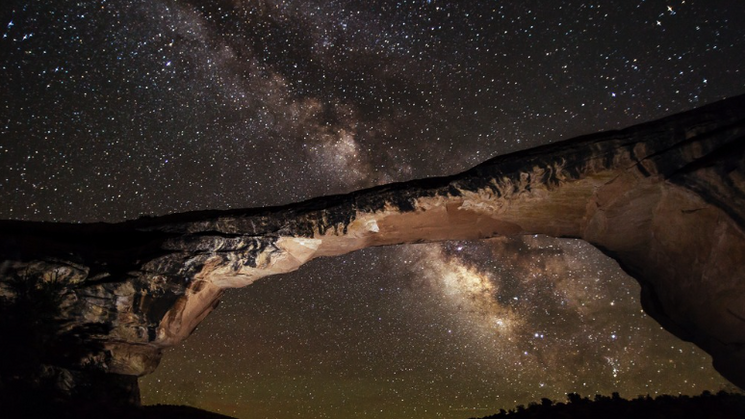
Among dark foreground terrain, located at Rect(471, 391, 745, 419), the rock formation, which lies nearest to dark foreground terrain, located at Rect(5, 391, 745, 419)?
dark foreground terrain, located at Rect(471, 391, 745, 419)

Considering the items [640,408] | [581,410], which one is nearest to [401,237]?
[581,410]

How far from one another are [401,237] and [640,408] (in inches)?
207

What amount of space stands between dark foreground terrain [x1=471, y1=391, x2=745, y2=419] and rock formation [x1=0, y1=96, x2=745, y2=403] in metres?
2.28

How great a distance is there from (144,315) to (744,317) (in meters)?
11.7

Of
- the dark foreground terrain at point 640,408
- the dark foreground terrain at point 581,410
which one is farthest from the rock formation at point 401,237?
the dark foreground terrain at point 640,408

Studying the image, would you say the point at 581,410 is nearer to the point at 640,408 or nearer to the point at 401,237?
the point at 640,408

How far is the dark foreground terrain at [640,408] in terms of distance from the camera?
6039 mm

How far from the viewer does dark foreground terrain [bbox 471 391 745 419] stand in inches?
238

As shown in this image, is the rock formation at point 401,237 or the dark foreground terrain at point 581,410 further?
the rock formation at point 401,237

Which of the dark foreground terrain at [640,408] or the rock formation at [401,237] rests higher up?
the rock formation at [401,237]

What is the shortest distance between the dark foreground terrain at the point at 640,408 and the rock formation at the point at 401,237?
7.47 feet

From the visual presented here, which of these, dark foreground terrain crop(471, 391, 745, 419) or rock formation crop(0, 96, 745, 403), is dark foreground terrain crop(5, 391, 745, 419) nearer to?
dark foreground terrain crop(471, 391, 745, 419)

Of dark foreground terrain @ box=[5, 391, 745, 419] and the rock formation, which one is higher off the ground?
the rock formation

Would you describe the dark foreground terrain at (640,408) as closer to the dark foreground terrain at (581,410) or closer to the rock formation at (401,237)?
the dark foreground terrain at (581,410)
